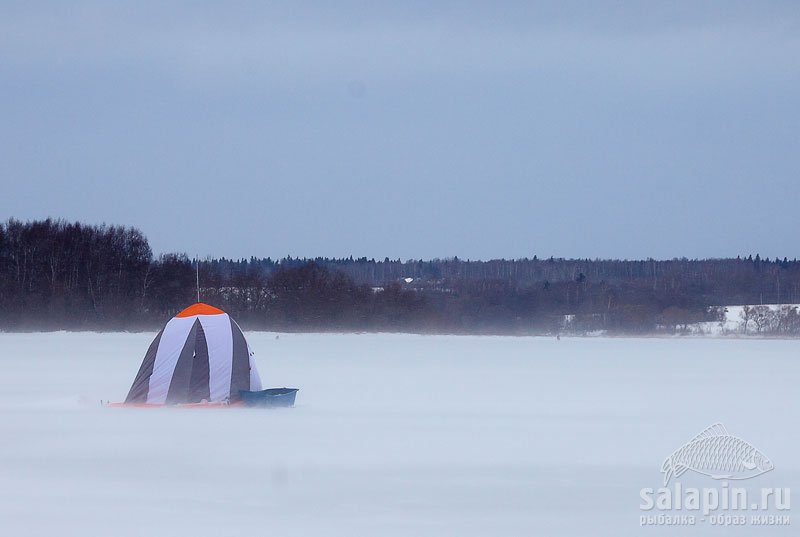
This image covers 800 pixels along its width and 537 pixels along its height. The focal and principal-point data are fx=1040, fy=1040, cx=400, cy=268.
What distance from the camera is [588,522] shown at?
7.30 metres

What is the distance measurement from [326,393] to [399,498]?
741 centimetres

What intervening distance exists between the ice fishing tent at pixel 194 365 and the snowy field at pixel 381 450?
556mm

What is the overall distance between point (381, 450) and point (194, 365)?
4.29m

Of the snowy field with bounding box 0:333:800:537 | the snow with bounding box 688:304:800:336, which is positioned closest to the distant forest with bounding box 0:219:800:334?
the snow with bounding box 688:304:800:336

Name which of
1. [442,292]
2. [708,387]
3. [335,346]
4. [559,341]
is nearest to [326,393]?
[708,387]

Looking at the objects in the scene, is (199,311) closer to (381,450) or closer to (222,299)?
(381,450)

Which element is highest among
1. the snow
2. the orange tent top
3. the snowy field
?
the orange tent top

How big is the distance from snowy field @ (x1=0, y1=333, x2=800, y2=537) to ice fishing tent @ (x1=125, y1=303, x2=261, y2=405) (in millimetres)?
556

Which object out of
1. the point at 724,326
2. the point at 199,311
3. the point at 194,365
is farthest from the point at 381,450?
the point at 724,326

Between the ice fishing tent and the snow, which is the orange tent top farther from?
the snow

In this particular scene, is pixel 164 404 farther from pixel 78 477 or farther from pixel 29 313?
pixel 29 313

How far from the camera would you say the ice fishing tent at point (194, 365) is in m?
13.7

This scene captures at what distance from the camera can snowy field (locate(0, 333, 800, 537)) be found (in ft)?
24.4

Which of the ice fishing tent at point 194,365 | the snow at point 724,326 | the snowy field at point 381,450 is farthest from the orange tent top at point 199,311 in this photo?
the snow at point 724,326
